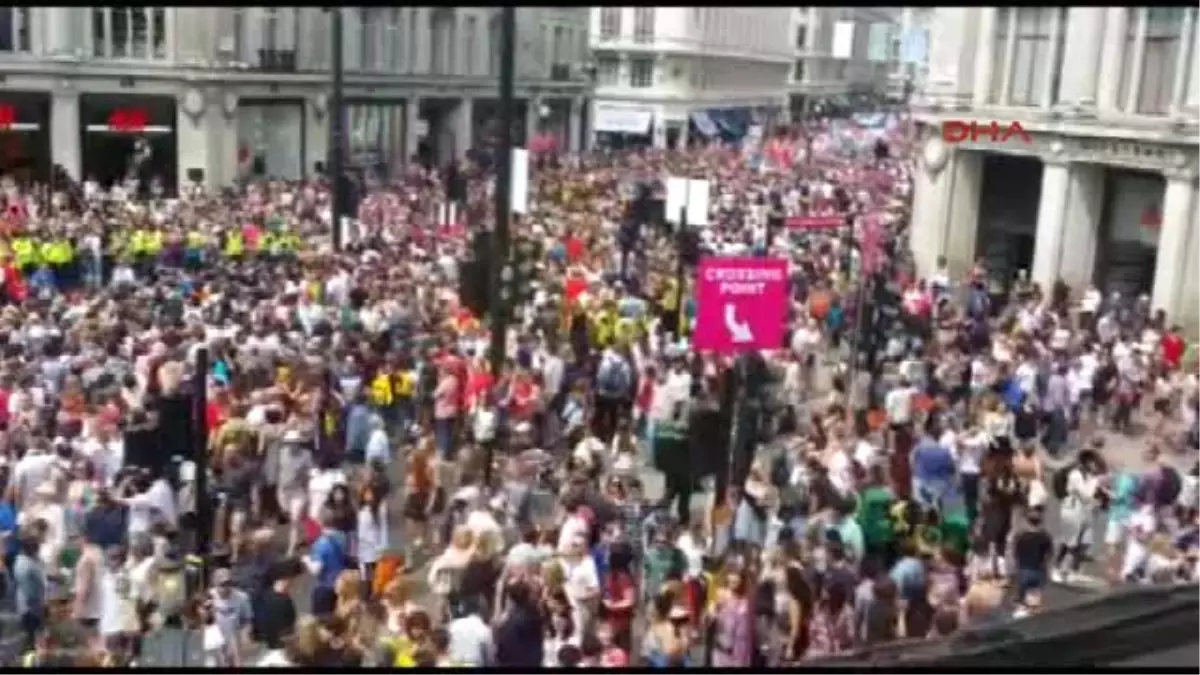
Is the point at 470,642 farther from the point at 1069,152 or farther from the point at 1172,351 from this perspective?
the point at 1069,152

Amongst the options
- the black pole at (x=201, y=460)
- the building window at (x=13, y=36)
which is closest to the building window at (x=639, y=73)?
the building window at (x=13, y=36)

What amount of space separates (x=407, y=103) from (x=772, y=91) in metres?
47.2

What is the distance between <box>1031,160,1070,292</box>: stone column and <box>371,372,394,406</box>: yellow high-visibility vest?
16839 mm

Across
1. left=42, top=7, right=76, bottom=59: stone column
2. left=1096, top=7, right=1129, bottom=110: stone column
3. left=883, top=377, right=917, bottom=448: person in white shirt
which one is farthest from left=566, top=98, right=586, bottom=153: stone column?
left=883, top=377, right=917, bottom=448: person in white shirt

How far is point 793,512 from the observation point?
461 inches

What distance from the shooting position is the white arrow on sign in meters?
11.2

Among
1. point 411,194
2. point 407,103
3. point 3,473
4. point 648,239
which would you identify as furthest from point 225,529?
point 407,103

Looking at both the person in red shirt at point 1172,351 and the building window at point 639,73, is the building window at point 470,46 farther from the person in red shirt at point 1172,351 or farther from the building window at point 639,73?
the person in red shirt at point 1172,351

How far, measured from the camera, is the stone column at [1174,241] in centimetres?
2522

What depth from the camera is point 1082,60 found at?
88.1ft

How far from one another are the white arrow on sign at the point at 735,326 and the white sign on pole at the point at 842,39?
98.5 metres

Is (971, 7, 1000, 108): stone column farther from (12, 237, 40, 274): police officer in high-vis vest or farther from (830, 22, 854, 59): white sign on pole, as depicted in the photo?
(830, 22, 854, 59): white sign on pole

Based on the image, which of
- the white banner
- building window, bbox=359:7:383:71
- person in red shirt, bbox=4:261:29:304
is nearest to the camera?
person in red shirt, bbox=4:261:29:304

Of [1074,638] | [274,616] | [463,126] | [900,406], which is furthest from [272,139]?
[1074,638]
